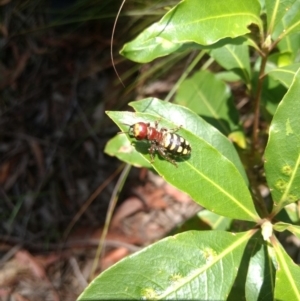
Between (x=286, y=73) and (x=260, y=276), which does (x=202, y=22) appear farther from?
(x=260, y=276)

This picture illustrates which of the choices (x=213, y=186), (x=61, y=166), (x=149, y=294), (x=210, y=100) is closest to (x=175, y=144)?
(x=213, y=186)

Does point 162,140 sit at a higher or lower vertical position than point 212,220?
higher

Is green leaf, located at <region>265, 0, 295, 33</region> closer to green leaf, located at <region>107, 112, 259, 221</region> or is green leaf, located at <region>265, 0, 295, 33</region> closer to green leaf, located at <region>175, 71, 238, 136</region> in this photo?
green leaf, located at <region>107, 112, 259, 221</region>

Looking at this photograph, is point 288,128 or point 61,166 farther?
point 61,166

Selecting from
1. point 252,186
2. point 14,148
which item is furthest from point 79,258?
point 252,186

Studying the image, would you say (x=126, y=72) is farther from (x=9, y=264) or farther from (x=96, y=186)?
(x=9, y=264)
